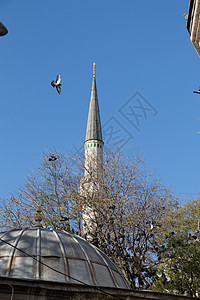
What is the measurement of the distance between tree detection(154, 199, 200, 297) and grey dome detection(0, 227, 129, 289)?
8.29 meters

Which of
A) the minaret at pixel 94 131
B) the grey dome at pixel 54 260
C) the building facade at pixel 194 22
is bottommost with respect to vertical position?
the grey dome at pixel 54 260

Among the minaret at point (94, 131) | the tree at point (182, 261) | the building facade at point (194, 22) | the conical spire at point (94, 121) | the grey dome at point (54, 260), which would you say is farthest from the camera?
the conical spire at point (94, 121)

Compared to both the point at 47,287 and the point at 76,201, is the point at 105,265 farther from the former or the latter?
the point at 76,201

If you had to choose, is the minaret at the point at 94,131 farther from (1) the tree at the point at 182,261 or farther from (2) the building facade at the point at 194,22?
(2) the building facade at the point at 194,22

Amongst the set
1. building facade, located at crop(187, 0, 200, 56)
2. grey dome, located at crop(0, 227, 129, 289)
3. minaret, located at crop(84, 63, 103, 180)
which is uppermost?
minaret, located at crop(84, 63, 103, 180)

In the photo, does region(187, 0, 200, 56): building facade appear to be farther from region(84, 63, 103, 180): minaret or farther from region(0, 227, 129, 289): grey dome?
region(84, 63, 103, 180): minaret

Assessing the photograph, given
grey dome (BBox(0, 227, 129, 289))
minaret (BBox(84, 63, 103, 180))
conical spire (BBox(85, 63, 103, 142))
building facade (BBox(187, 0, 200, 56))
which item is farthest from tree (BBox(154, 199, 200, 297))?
conical spire (BBox(85, 63, 103, 142))

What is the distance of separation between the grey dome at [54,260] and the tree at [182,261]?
27.2 feet

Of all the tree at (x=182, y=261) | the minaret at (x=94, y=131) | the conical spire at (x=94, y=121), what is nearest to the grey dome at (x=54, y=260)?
the tree at (x=182, y=261)

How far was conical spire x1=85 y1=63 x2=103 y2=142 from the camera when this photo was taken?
47750 millimetres

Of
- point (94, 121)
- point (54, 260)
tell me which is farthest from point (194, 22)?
point (94, 121)

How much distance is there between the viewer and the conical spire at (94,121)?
47750mm

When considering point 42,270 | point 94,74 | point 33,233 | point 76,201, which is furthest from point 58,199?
point 94,74

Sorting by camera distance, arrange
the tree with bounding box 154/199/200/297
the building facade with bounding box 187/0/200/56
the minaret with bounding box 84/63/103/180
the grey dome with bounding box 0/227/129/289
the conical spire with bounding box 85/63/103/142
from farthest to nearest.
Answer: the conical spire with bounding box 85/63/103/142
the minaret with bounding box 84/63/103/180
the tree with bounding box 154/199/200/297
the building facade with bounding box 187/0/200/56
the grey dome with bounding box 0/227/129/289
